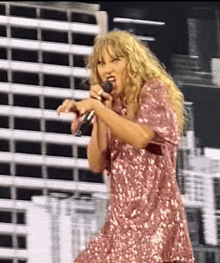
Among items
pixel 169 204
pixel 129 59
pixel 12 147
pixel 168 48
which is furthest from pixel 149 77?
pixel 12 147

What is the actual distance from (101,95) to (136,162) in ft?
0.72

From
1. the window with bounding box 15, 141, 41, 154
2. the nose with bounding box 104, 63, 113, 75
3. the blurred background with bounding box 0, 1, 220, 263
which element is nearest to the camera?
the nose with bounding box 104, 63, 113, 75

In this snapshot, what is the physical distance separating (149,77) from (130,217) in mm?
435

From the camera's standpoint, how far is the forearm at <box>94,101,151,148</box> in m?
1.96

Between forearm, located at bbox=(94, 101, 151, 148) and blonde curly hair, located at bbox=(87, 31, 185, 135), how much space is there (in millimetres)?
120

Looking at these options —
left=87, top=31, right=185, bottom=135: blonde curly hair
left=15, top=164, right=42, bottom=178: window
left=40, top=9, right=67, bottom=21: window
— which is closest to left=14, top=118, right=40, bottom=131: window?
left=15, top=164, right=42, bottom=178: window

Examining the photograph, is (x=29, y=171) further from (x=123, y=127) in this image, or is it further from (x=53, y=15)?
(x=123, y=127)

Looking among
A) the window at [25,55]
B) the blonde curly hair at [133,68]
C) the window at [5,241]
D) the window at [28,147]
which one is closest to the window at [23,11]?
the window at [25,55]

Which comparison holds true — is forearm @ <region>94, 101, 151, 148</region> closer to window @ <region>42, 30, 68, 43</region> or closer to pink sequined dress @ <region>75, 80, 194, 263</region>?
pink sequined dress @ <region>75, 80, 194, 263</region>

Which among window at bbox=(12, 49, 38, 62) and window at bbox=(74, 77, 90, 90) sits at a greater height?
window at bbox=(12, 49, 38, 62)

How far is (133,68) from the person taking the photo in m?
2.14

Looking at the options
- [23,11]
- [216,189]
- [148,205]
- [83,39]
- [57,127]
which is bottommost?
[216,189]

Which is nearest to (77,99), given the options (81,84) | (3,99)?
(81,84)

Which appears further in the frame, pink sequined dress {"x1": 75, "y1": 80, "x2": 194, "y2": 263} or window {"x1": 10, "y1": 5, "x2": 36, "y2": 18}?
window {"x1": 10, "y1": 5, "x2": 36, "y2": 18}
